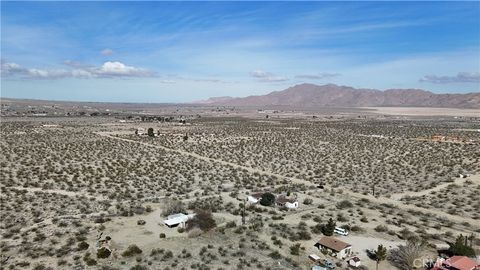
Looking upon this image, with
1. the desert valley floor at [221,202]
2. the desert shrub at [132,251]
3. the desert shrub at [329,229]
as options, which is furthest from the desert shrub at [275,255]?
the desert shrub at [132,251]

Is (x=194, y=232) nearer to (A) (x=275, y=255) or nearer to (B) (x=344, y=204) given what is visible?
(A) (x=275, y=255)

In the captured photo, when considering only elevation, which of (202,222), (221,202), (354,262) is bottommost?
(354,262)

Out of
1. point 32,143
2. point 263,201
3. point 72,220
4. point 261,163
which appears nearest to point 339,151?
point 261,163

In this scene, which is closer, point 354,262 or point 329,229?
point 354,262

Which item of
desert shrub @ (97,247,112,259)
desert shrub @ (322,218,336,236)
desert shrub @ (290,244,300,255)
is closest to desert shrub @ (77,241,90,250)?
desert shrub @ (97,247,112,259)

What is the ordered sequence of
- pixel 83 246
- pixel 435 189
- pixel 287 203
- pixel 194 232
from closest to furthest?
1. pixel 83 246
2. pixel 194 232
3. pixel 287 203
4. pixel 435 189

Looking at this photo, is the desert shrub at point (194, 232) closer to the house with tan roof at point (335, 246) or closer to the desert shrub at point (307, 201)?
the house with tan roof at point (335, 246)

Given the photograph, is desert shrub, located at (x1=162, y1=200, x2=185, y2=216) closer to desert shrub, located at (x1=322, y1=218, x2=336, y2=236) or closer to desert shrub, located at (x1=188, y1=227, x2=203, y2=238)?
desert shrub, located at (x1=188, y1=227, x2=203, y2=238)

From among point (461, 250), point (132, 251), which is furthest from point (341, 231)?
point (132, 251)
